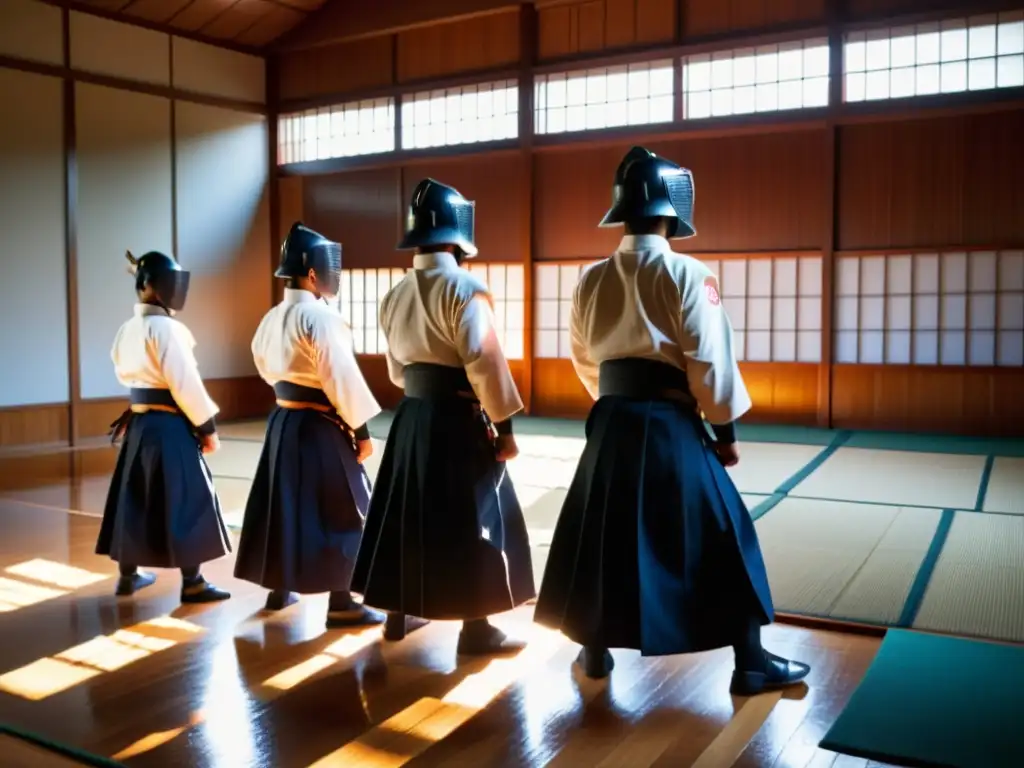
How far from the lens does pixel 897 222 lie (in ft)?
23.0

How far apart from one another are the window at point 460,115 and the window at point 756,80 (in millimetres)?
1563

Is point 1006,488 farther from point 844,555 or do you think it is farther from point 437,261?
point 437,261

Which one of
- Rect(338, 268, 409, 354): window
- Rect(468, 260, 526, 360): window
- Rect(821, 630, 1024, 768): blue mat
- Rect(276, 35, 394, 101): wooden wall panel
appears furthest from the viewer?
Rect(338, 268, 409, 354): window

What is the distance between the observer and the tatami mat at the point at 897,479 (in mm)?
4804

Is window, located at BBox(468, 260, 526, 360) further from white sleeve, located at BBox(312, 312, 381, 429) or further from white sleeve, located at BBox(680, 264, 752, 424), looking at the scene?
white sleeve, located at BBox(680, 264, 752, 424)

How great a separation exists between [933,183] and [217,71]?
598 cm

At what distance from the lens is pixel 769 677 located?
2.47 meters

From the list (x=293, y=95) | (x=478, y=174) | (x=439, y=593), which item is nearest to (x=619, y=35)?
(x=478, y=174)

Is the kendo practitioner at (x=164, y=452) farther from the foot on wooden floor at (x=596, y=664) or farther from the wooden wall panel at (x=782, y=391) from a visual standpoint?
the wooden wall panel at (x=782, y=391)

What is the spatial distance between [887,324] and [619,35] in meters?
3.05

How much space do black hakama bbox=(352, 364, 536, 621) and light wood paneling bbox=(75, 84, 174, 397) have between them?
5.73 m

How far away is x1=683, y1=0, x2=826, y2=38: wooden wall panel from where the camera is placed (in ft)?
23.4

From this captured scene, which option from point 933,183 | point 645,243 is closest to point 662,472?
point 645,243

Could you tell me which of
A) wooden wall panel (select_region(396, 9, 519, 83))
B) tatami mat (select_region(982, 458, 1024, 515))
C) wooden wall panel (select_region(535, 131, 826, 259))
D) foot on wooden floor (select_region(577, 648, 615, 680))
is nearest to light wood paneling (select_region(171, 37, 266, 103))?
wooden wall panel (select_region(396, 9, 519, 83))
